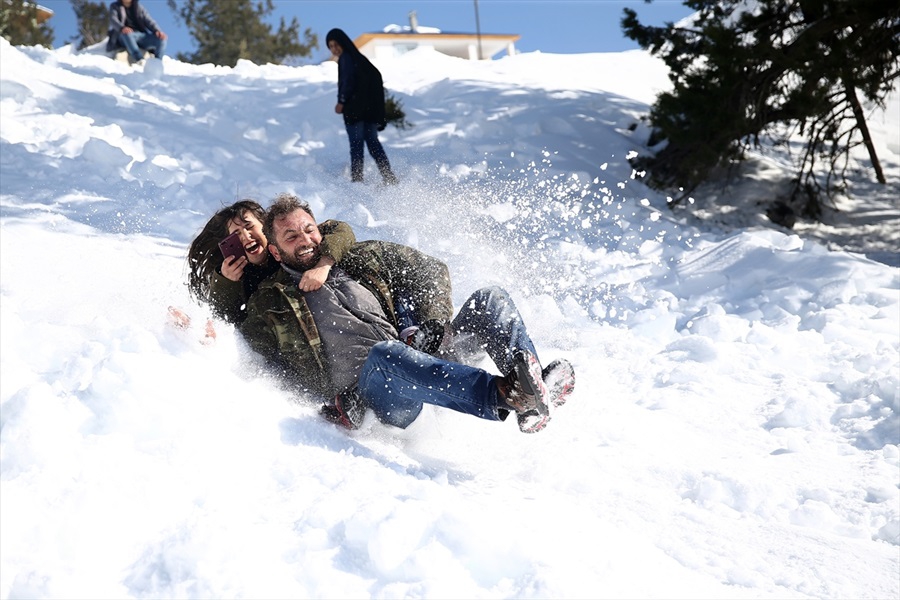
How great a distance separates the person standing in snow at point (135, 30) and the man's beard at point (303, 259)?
417 inches

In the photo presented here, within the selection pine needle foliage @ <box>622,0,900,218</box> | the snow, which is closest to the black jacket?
the snow

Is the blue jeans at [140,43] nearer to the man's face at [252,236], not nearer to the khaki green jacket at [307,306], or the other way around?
the man's face at [252,236]

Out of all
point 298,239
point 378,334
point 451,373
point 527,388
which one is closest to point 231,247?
point 298,239

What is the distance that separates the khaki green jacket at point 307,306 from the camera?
322 cm

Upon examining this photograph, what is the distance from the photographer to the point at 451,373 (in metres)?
2.86

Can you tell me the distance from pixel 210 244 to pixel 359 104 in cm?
452

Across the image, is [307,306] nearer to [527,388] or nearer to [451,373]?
[451,373]

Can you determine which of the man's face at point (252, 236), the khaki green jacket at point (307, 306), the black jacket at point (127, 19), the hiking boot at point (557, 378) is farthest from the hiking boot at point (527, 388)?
the black jacket at point (127, 19)

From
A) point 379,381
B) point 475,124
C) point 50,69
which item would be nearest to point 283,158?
point 475,124

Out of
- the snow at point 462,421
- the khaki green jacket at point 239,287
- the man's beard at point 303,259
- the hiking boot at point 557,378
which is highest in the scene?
the man's beard at point 303,259

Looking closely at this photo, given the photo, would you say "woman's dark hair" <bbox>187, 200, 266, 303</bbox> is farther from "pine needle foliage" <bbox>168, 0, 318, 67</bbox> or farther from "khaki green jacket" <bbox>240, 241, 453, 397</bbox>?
"pine needle foliage" <bbox>168, 0, 318, 67</bbox>

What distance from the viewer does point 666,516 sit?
2771mm

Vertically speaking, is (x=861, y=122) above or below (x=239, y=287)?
below

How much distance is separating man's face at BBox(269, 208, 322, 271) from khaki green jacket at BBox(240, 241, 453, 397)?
8 centimetres
